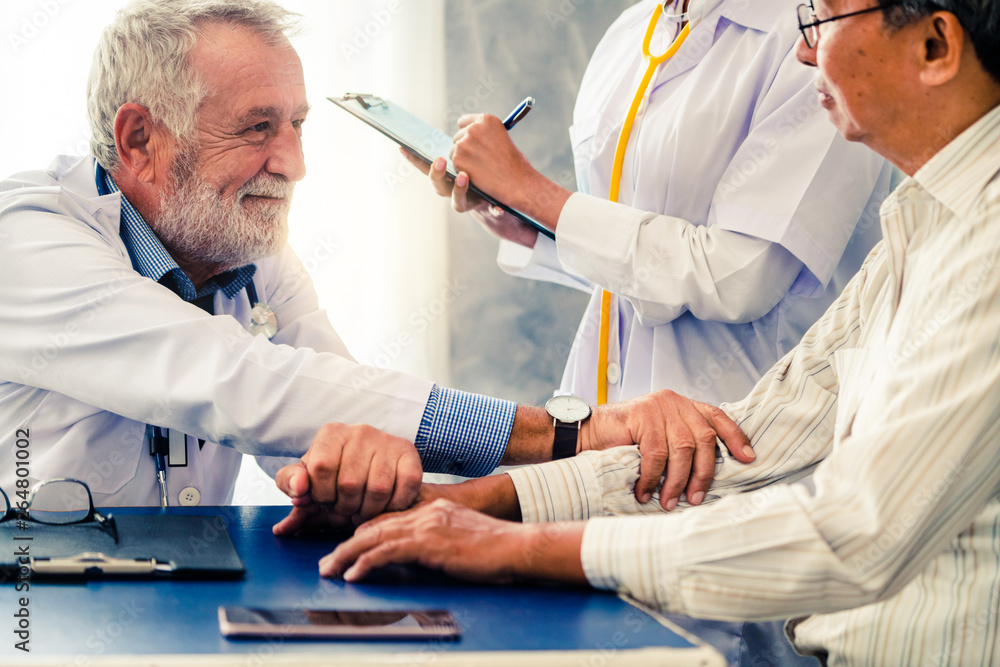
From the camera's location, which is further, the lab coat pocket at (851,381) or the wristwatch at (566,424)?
the wristwatch at (566,424)

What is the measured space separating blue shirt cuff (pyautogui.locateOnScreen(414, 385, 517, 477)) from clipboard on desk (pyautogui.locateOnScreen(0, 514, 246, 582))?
1.08ft


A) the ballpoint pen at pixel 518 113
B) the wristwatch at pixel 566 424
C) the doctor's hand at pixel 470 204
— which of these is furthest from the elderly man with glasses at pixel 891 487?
the doctor's hand at pixel 470 204

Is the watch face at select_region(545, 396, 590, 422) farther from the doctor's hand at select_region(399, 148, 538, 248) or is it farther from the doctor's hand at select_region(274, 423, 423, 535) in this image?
the doctor's hand at select_region(399, 148, 538, 248)

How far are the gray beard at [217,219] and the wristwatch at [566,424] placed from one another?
0.63 metres

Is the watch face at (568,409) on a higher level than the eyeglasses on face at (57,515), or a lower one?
higher

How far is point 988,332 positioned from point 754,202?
0.69 metres

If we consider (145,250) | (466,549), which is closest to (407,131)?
(145,250)

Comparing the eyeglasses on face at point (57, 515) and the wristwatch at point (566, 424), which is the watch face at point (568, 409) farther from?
the eyeglasses on face at point (57, 515)

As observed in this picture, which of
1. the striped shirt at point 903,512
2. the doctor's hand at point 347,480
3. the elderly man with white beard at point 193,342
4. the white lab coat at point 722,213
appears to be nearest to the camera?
the striped shirt at point 903,512

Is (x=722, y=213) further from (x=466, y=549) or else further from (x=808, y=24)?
(x=466, y=549)

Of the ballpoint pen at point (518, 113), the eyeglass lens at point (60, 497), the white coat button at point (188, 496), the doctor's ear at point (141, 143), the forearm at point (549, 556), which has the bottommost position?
the white coat button at point (188, 496)

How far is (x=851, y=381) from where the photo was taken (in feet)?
3.65

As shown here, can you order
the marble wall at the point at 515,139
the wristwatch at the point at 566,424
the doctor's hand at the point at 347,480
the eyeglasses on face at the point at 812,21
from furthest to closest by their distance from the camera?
the marble wall at the point at 515,139 < the wristwatch at the point at 566,424 < the doctor's hand at the point at 347,480 < the eyeglasses on face at the point at 812,21

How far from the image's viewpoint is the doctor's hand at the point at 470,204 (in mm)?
1701
